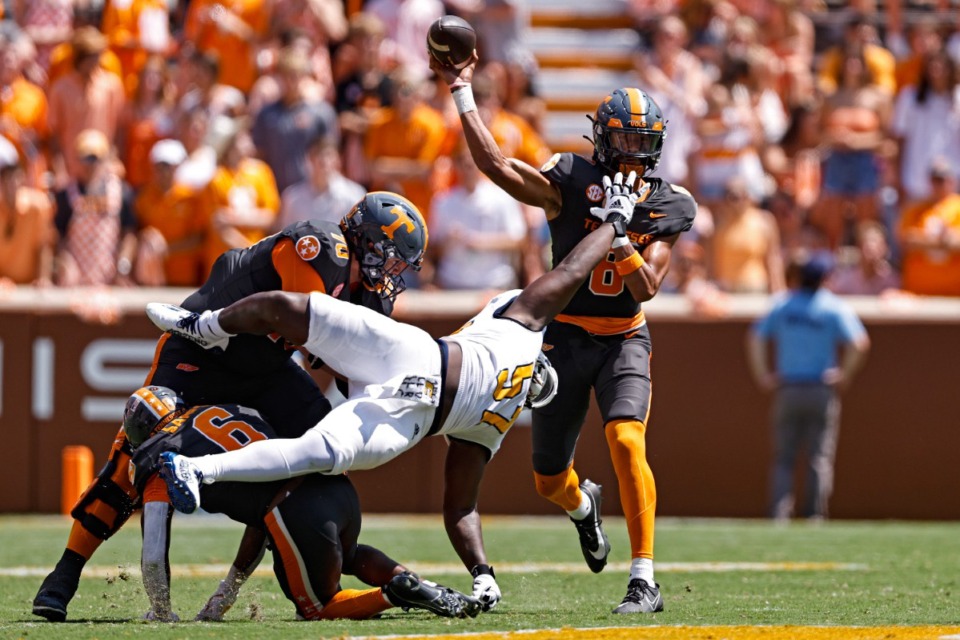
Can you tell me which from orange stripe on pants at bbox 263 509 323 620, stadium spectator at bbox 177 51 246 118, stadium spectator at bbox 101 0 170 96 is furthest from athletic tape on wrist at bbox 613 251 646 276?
stadium spectator at bbox 101 0 170 96

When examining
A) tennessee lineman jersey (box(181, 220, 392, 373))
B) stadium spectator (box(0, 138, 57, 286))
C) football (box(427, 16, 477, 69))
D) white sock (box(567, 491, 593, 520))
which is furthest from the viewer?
stadium spectator (box(0, 138, 57, 286))

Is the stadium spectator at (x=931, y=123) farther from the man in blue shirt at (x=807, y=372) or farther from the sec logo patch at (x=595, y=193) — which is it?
the sec logo patch at (x=595, y=193)

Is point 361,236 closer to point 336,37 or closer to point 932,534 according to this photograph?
point 932,534

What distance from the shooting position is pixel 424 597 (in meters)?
5.89

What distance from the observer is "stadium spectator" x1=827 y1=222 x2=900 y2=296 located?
1274 centimetres

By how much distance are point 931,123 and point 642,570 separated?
8.11 m

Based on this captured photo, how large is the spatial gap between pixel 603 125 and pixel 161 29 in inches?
311

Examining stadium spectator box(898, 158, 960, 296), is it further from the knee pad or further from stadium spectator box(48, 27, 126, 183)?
the knee pad

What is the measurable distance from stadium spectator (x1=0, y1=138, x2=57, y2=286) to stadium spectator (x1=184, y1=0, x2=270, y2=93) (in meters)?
2.16

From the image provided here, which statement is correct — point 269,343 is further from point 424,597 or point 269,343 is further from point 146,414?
point 424,597

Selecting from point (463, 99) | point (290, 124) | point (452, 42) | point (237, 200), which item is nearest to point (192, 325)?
point (463, 99)

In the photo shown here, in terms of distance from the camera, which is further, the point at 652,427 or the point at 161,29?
the point at 161,29

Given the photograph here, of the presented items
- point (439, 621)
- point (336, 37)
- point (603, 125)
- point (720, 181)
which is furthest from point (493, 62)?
point (439, 621)

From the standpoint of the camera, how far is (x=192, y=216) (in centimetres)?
1222
